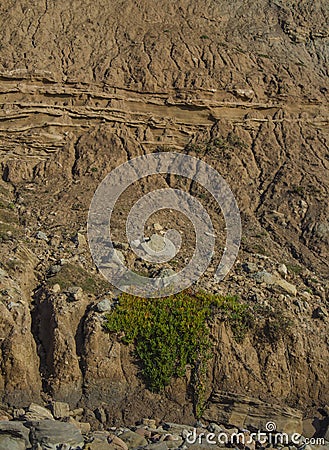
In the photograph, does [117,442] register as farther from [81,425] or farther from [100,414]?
[100,414]

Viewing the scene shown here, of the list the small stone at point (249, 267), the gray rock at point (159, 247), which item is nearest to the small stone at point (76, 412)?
the gray rock at point (159, 247)

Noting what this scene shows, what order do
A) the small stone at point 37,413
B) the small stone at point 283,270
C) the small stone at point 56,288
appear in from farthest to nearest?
1. the small stone at point 283,270
2. the small stone at point 56,288
3. the small stone at point 37,413

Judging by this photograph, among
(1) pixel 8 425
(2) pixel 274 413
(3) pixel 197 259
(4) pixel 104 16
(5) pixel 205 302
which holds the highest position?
(4) pixel 104 16

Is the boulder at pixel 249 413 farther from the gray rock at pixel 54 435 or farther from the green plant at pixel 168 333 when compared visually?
the gray rock at pixel 54 435

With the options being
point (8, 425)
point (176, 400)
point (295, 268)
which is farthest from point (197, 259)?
point (8, 425)

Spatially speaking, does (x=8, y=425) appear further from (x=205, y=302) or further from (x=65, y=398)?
(x=205, y=302)

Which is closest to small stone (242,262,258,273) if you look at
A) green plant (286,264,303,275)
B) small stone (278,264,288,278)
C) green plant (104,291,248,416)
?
small stone (278,264,288,278)
